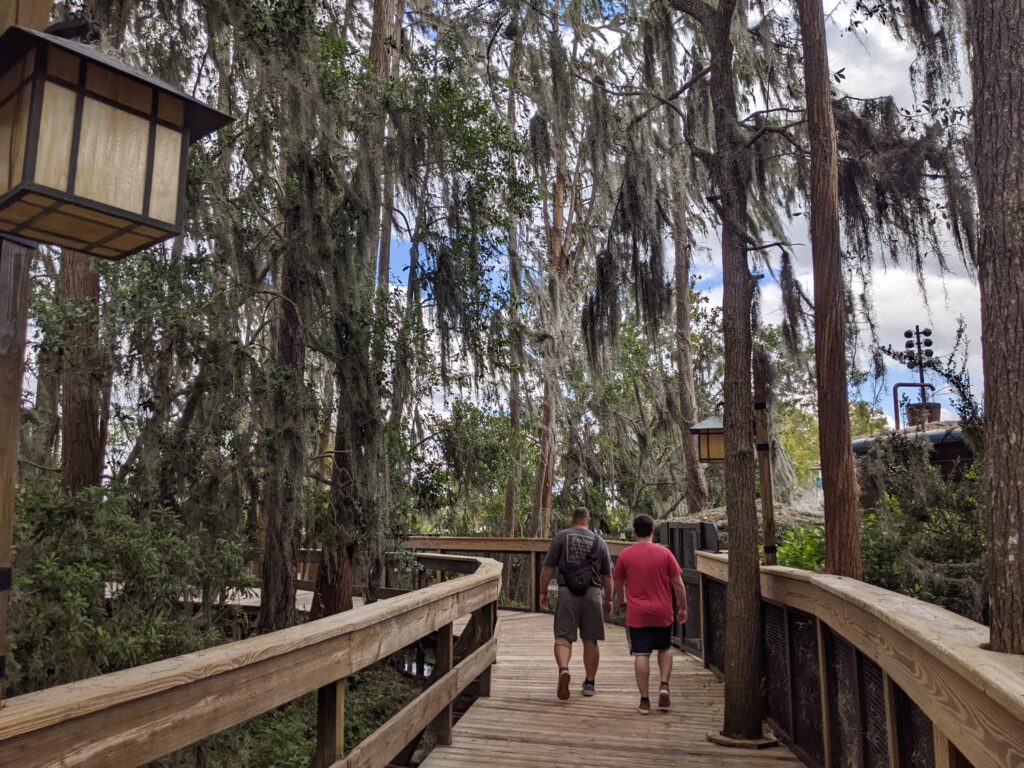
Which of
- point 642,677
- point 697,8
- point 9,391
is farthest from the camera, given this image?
point 697,8

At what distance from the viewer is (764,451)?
6055 mm

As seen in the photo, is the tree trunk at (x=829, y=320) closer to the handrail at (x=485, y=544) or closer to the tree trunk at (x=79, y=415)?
the handrail at (x=485, y=544)

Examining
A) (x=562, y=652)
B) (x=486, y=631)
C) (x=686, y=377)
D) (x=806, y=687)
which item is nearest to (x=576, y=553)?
(x=562, y=652)

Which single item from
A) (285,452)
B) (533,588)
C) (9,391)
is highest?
(285,452)

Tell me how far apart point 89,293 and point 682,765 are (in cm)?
566

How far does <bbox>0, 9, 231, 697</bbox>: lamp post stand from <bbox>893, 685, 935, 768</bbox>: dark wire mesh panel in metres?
2.38

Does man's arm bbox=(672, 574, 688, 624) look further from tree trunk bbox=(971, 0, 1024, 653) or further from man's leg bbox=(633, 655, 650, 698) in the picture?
tree trunk bbox=(971, 0, 1024, 653)

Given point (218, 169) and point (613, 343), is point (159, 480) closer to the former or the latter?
point (218, 169)

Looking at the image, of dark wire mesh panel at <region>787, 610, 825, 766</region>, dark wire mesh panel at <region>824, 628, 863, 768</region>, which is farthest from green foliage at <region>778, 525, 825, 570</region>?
dark wire mesh panel at <region>824, 628, 863, 768</region>

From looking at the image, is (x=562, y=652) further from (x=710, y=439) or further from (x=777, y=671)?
(x=710, y=439)

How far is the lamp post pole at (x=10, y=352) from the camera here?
5.81 ft

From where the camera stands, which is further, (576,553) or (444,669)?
(576,553)

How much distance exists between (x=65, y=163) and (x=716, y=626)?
6098mm

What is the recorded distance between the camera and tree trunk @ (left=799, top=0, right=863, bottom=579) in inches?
230
